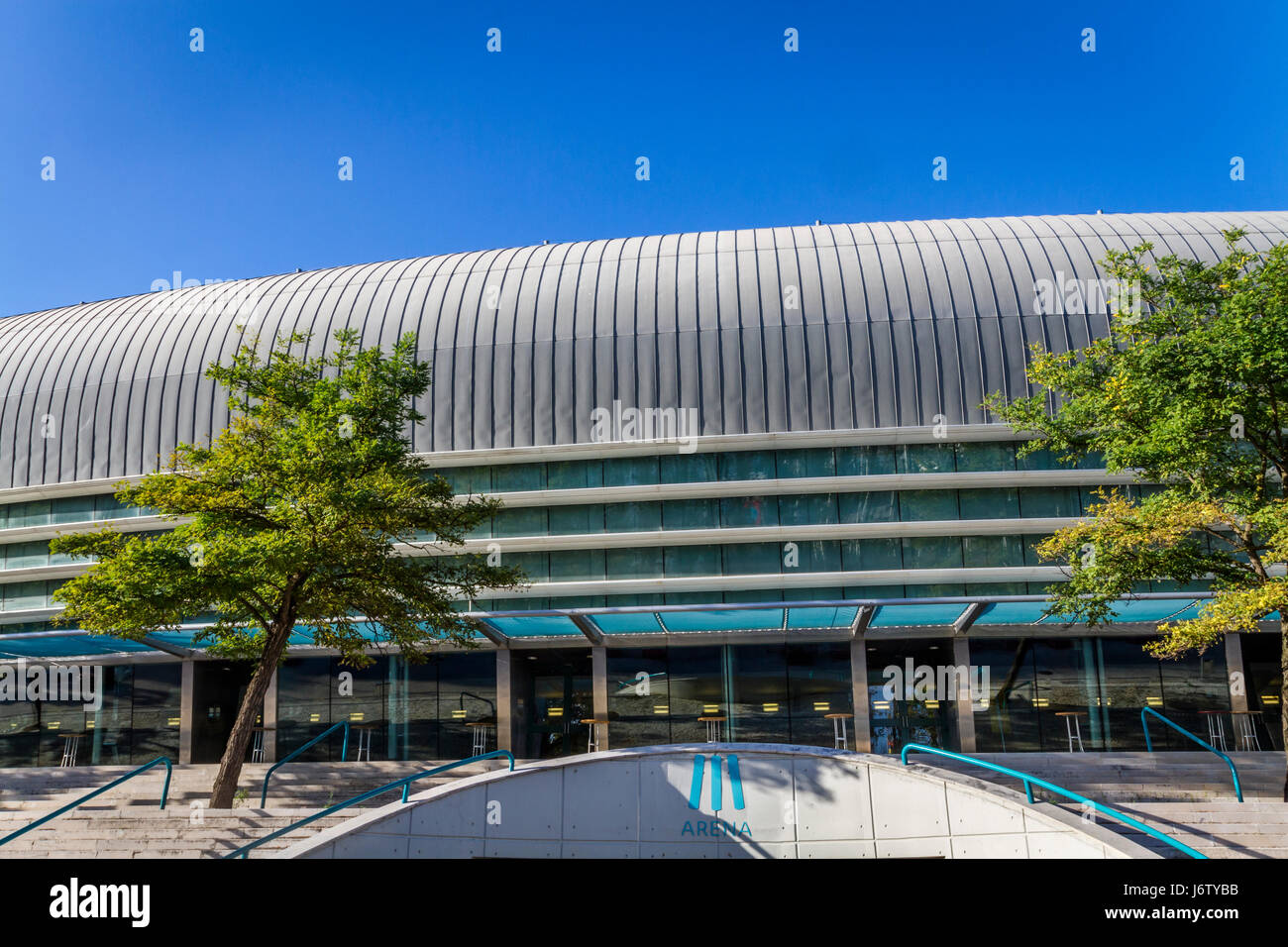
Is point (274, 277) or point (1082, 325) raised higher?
point (274, 277)

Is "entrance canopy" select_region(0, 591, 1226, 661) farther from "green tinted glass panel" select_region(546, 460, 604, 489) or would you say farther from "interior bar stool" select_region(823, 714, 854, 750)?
"green tinted glass panel" select_region(546, 460, 604, 489)

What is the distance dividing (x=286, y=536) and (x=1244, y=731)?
947 inches

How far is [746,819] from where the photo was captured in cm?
1411

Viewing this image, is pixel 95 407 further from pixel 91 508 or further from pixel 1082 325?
pixel 1082 325

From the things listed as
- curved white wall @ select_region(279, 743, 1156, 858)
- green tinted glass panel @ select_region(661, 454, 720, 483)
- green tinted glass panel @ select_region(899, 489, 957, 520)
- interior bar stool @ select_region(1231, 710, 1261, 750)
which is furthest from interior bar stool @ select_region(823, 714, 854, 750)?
curved white wall @ select_region(279, 743, 1156, 858)

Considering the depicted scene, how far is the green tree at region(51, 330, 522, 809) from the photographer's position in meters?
17.2

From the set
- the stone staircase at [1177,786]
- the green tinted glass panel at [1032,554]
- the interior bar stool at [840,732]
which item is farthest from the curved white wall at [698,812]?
the green tinted glass panel at [1032,554]

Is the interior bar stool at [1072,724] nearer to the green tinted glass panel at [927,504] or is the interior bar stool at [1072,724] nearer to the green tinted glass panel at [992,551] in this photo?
the green tinted glass panel at [992,551]

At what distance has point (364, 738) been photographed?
2719cm

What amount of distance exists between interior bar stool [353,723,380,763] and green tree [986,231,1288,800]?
18344 mm

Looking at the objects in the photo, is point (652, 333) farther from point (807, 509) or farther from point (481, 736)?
point (481, 736)

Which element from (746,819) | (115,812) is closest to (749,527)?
(746,819)

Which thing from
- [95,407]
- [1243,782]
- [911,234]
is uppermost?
[911,234]

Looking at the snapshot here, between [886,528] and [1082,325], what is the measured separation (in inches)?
327
